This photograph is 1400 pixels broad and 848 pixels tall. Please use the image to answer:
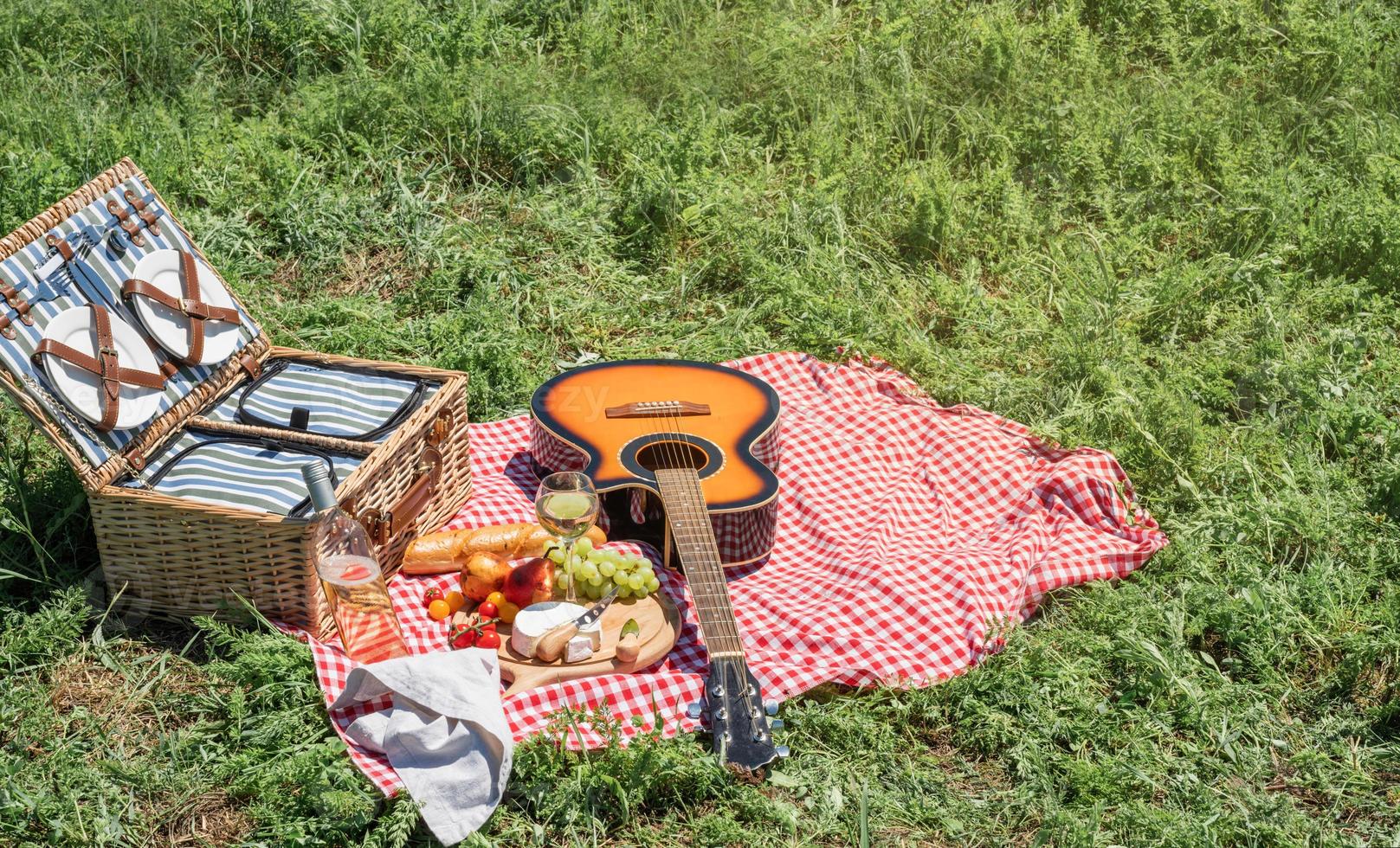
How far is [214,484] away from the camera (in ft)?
11.3

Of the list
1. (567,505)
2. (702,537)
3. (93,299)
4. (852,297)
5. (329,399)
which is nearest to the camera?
Answer: (567,505)

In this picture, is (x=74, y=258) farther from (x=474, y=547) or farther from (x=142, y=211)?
(x=474, y=547)

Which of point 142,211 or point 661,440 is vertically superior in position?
point 142,211

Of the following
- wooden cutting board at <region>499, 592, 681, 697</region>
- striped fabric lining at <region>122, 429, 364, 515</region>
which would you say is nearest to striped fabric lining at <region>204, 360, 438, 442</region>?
striped fabric lining at <region>122, 429, 364, 515</region>

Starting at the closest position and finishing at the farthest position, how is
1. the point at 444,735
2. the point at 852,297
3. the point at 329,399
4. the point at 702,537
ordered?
1. the point at 444,735
2. the point at 702,537
3. the point at 329,399
4. the point at 852,297

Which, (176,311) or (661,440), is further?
(661,440)

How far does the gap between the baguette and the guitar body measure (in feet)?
0.59

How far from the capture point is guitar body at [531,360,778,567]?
12.5ft

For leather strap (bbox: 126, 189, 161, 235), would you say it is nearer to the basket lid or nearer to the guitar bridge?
the basket lid

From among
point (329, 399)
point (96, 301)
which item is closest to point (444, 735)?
point (329, 399)

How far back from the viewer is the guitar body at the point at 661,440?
380cm

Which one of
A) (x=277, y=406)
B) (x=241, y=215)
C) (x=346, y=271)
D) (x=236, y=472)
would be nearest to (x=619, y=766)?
(x=236, y=472)

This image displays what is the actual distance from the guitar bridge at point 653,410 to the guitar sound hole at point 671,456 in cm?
17

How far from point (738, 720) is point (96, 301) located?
7.26 feet
